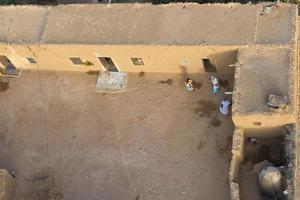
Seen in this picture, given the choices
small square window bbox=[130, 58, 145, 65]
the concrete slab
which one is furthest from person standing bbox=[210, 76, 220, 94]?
the concrete slab

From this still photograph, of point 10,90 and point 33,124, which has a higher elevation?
point 10,90

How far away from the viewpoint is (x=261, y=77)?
24.1 metres

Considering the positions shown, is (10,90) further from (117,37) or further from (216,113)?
(216,113)

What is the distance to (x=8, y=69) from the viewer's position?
1190 inches

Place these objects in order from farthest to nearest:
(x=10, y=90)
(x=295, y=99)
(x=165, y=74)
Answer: (x=10, y=90) < (x=165, y=74) < (x=295, y=99)

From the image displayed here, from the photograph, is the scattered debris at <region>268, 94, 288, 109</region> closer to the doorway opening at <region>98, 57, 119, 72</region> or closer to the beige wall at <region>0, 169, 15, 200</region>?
the doorway opening at <region>98, 57, 119, 72</region>


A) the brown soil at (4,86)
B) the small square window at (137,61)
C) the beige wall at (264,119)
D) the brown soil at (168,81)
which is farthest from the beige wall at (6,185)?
the beige wall at (264,119)

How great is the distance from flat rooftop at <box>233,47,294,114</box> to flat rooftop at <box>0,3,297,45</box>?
0.52 meters

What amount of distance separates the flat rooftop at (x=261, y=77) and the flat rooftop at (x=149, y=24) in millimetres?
519

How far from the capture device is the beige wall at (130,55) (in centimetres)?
2553

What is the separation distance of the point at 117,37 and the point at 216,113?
549cm

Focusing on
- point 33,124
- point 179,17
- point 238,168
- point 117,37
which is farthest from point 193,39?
point 33,124

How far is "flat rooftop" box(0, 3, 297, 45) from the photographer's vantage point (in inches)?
985

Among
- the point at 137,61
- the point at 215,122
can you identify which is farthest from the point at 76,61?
the point at 215,122
